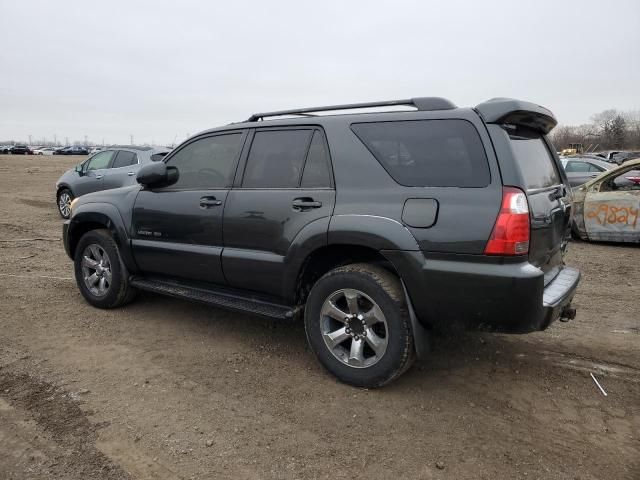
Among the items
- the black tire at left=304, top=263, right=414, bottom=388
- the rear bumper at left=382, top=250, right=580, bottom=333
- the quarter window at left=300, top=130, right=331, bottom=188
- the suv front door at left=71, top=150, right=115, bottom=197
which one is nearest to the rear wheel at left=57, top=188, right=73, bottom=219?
the suv front door at left=71, top=150, right=115, bottom=197

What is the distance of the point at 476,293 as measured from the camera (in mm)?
2926

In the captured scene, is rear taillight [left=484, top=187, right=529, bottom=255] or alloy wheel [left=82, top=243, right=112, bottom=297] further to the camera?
alloy wheel [left=82, top=243, right=112, bottom=297]

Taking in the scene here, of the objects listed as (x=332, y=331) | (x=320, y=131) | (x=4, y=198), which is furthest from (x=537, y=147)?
(x=4, y=198)

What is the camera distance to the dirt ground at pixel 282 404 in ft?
8.57

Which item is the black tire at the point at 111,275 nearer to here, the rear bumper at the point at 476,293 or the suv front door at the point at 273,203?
the suv front door at the point at 273,203

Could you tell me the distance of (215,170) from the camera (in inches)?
167

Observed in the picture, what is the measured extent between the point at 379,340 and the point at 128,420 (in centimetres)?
159

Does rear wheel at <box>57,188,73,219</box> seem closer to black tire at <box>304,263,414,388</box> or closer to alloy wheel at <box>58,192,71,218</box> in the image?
alloy wheel at <box>58,192,71,218</box>

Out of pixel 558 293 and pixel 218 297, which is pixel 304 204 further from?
pixel 558 293

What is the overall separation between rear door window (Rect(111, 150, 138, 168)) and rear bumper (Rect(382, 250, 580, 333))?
9.72 meters

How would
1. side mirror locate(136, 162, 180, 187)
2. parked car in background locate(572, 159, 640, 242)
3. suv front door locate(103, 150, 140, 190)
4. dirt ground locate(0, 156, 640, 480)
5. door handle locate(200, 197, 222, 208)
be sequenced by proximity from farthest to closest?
suv front door locate(103, 150, 140, 190) → parked car in background locate(572, 159, 640, 242) → side mirror locate(136, 162, 180, 187) → door handle locate(200, 197, 222, 208) → dirt ground locate(0, 156, 640, 480)

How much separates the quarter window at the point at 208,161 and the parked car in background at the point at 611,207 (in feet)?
22.3

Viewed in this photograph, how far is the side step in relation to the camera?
12.2 ft

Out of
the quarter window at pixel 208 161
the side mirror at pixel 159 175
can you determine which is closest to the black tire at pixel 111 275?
the side mirror at pixel 159 175
